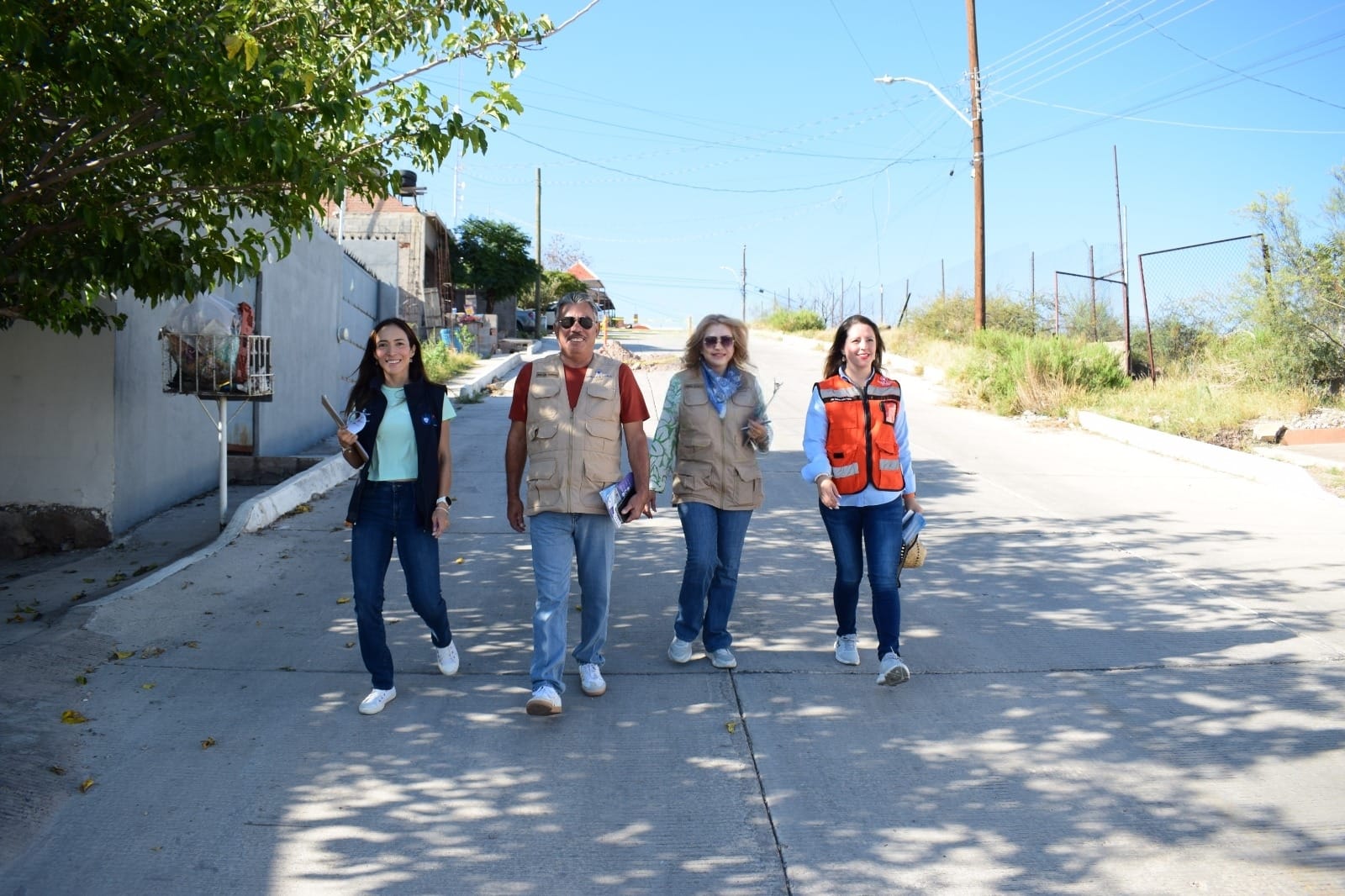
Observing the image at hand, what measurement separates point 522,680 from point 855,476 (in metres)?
1.89

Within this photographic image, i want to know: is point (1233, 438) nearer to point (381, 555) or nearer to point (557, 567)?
point (557, 567)

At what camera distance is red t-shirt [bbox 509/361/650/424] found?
5172 mm

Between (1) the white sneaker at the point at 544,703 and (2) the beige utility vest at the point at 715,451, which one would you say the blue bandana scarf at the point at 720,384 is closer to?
(2) the beige utility vest at the point at 715,451

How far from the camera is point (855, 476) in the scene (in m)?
5.41

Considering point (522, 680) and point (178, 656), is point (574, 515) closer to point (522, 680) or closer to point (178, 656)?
point (522, 680)

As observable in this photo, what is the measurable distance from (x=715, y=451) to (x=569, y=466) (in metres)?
0.80

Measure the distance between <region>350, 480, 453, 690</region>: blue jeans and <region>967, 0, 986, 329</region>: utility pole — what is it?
65.3 feet

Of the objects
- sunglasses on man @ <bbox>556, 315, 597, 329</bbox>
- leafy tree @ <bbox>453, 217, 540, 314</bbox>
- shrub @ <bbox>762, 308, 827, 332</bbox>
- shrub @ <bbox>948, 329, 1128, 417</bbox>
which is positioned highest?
leafy tree @ <bbox>453, 217, 540, 314</bbox>

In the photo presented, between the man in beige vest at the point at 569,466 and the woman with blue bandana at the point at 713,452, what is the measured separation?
1.16ft

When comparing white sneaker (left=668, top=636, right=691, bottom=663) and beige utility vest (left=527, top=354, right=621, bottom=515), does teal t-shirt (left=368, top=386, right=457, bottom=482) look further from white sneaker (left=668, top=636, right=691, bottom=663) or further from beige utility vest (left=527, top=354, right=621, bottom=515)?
white sneaker (left=668, top=636, right=691, bottom=663)

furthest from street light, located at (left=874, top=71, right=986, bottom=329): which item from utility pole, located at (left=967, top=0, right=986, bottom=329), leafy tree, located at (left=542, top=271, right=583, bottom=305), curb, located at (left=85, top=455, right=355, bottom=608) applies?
leafy tree, located at (left=542, top=271, right=583, bottom=305)

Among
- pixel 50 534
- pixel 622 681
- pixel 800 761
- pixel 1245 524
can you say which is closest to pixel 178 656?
pixel 622 681

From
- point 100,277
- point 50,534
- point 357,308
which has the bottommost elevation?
point 50,534

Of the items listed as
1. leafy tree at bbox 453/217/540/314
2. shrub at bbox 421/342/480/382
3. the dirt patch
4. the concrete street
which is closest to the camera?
the concrete street
